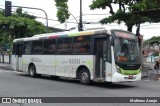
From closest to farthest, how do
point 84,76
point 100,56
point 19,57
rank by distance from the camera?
point 100,56 < point 84,76 < point 19,57

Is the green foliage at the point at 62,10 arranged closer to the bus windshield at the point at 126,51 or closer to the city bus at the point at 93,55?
the city bus at the point at 93,55

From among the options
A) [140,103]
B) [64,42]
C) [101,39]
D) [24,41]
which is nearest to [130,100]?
[140,103]

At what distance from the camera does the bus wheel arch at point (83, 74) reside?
18.8 meters

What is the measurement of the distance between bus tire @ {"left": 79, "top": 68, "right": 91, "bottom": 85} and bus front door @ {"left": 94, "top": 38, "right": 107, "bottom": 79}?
0.64 meters

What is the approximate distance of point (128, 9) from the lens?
2728 cm

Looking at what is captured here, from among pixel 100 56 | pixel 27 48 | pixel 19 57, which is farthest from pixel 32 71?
pixel 100 56

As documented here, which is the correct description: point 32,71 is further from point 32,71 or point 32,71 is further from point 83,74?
point 83,74

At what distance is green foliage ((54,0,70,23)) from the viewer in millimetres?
32131

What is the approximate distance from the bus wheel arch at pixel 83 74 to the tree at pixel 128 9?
8759 mm

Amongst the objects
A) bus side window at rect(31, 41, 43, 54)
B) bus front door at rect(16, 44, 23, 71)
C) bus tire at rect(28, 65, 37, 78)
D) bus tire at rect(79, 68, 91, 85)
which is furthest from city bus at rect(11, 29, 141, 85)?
bus front door at rect(16, 44, 23, 71)

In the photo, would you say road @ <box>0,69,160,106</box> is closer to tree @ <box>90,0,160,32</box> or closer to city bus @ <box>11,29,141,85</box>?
city bus @ <box>11,29,141,85</box>

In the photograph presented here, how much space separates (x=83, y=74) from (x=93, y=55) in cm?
137

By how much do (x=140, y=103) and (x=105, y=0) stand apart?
55.3 feet

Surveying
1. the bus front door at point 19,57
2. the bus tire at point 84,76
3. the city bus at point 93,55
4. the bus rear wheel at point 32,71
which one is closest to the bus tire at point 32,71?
the bus rear wheel at point 32,71
